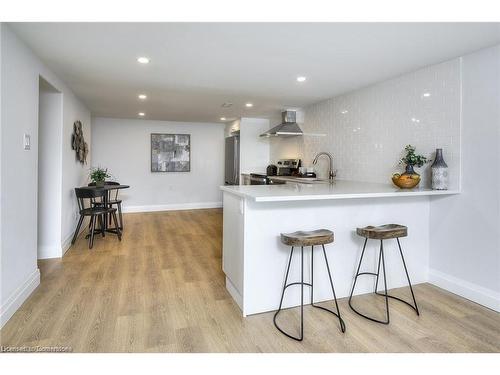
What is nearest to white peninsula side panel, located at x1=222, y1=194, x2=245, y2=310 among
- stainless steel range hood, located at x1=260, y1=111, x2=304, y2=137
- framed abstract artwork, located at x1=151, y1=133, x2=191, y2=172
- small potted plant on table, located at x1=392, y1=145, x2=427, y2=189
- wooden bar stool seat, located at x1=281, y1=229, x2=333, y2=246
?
wooden bar stool seat, located at x1=281, y1=229, x2=333, y2=246

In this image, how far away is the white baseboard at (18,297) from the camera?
2.29 metres

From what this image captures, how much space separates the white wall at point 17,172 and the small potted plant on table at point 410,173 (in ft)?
11.0

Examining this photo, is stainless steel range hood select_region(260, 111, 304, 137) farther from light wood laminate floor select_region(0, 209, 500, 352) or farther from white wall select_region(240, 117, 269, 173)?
light wood laminate floor select_region(0, 209, 500, 352)

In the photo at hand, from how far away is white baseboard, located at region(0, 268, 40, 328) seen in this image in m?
2.29

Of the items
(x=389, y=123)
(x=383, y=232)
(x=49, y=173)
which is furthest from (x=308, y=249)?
(x=49, y=173)

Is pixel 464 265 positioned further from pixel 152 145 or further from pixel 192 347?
pixel 152 145

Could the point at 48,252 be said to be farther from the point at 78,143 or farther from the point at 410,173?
the point at 410,173

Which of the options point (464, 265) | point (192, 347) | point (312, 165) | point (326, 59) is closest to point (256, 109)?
point (312, 165)

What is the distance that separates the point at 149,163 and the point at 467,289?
6596 mm

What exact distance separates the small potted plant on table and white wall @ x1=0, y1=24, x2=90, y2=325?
3.35 m

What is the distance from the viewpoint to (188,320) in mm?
2385

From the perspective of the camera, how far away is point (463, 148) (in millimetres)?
2863
